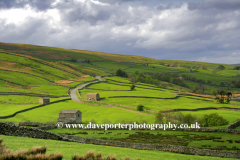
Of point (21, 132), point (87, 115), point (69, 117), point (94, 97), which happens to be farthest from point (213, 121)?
point (94, 97)

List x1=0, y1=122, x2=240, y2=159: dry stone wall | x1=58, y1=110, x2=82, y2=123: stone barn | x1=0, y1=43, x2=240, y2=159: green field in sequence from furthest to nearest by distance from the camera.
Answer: x1=58, y1=110, x2=82, y2=123: stone barn → x1=0, y1=43, x2=240, y2=159: green field → x1=0, y1=122, x2=240, y2=159: dry stone wall

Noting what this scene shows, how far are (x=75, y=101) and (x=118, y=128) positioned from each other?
49.2m

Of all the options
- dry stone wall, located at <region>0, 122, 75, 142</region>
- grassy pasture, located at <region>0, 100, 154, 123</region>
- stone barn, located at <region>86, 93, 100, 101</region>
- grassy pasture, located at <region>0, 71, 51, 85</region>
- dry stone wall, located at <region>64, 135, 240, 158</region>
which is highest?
grassy pasture, located at <region>0, 71, 51, 85</region>

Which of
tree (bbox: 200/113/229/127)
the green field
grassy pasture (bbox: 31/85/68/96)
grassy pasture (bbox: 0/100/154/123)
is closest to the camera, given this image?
the green field

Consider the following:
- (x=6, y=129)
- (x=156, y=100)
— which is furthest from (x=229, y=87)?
(x=6, y=129)

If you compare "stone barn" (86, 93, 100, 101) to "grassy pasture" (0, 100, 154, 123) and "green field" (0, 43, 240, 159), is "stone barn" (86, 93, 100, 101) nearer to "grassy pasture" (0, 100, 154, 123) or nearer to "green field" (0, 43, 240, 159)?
"green field" (0, 43, 240, 159)

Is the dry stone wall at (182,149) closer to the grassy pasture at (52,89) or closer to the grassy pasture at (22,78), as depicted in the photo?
the grassy pasture at (52,89)

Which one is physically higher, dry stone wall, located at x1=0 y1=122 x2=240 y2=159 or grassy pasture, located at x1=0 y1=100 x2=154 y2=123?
dry stone wall, located at x1=0 y1=122 x2=240 y2=159

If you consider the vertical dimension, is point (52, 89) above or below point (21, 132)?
above

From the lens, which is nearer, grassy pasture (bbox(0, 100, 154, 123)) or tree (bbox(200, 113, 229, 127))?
tree (bbox(200, 113, 229, 127))

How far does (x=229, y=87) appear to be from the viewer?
188250 mm

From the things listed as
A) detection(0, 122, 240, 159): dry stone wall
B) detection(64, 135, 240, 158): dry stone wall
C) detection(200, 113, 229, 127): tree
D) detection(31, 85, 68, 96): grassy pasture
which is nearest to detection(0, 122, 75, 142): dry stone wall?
detection(0, 122, 240, 159): dry stone wall

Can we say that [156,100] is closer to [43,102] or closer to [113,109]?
[113,109]

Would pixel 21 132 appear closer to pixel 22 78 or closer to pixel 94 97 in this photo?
pixel 94 97
